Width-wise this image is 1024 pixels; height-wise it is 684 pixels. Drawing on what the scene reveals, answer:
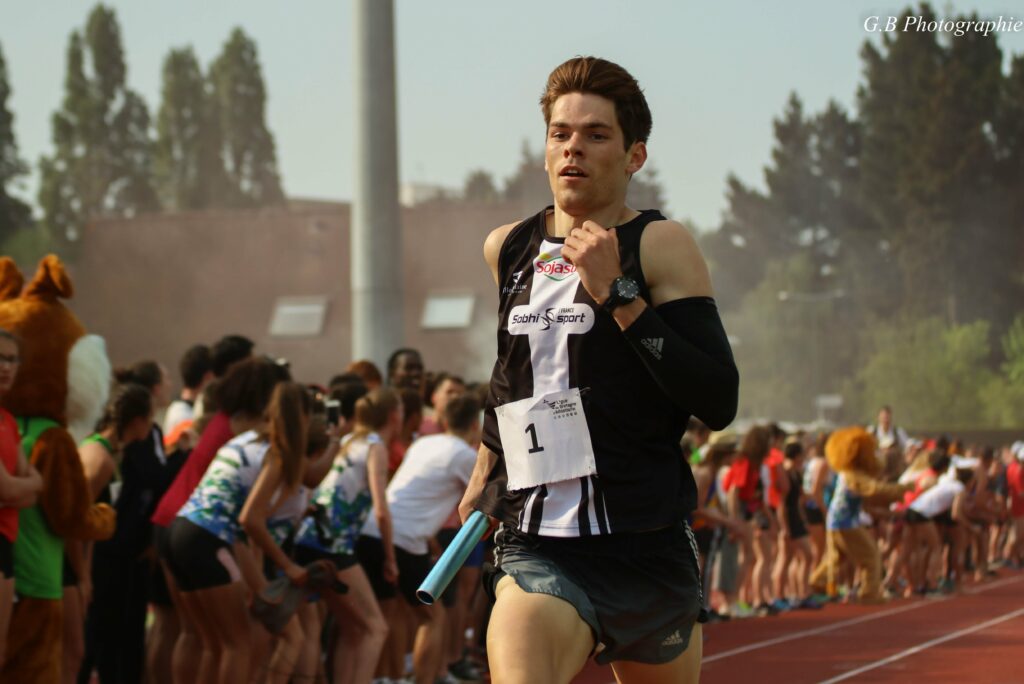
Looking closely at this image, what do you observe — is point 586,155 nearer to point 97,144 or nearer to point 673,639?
point 673,639

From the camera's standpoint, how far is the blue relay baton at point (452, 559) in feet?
13.2

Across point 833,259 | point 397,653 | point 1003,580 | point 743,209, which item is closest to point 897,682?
point 397,653

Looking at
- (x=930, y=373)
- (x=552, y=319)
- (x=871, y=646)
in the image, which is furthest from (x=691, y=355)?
(x=930, y=373)

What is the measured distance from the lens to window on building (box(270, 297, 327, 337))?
5359 cm

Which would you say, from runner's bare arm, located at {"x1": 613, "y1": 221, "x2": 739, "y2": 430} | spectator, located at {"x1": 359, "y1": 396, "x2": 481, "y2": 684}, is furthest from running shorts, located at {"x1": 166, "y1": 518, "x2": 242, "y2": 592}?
runner's bare arm, located at {"x1": 613, "y1": 221, "x2": 739, "y2": 430}

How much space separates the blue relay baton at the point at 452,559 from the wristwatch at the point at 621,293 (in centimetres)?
72

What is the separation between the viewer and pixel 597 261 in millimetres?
3928

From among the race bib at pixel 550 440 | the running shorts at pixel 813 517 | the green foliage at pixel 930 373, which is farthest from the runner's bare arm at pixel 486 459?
the green foliage at pixel 930 373

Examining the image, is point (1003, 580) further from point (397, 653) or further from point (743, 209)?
point (743, 209)

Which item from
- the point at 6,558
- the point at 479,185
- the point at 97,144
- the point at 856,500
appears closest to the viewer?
the point at 6,558

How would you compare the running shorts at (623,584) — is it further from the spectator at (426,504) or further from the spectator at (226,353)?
the spectator at (226,353)

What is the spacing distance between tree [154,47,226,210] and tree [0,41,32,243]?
13321 mm

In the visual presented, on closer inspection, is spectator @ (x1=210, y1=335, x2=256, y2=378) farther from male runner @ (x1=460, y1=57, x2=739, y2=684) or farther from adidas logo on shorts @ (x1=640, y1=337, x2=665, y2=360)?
adidas logo on shorts @ (x1=640, y1=337, x2=665, y2=360)

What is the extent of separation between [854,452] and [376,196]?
23.2 feet
